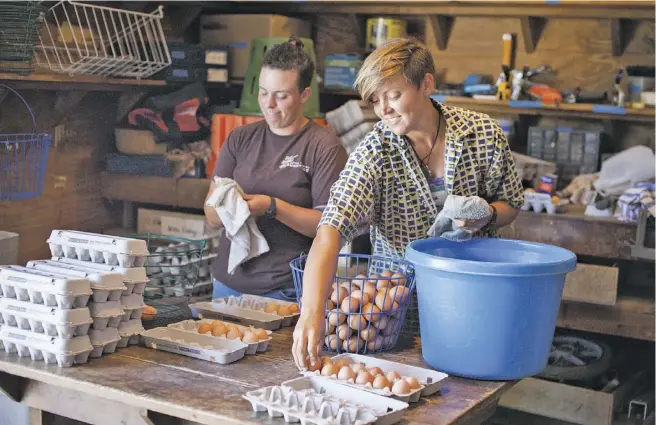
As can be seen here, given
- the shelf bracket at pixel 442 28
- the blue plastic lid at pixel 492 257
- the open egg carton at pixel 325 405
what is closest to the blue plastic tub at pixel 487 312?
the blue plastic lid at pixel 492 257

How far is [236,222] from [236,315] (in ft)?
1.08

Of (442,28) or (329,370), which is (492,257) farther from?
(442,28)

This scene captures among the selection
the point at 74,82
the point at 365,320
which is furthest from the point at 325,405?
the point at 74,82

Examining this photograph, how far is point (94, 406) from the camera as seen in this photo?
85.2 inches

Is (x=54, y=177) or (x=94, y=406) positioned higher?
(x=54, y=177)

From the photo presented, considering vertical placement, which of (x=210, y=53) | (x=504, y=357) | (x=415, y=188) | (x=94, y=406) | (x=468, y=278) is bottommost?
(x=94, y=406)

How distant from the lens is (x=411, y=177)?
2490 millimetres

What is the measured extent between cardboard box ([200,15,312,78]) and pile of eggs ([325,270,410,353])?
9.99 feet

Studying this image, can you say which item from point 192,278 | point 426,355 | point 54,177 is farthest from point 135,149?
point 426,355

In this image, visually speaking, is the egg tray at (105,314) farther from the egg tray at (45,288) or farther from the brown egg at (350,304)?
the brown egg at (350,304)

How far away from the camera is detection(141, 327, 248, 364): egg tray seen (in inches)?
89.3

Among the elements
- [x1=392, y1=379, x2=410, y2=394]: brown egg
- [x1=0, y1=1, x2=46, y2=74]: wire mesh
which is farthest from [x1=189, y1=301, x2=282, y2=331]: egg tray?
[x1=0, y1=1, x2=46, y2=74]: wire mesh

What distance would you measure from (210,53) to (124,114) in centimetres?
64

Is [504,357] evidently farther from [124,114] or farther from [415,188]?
[124,114]
